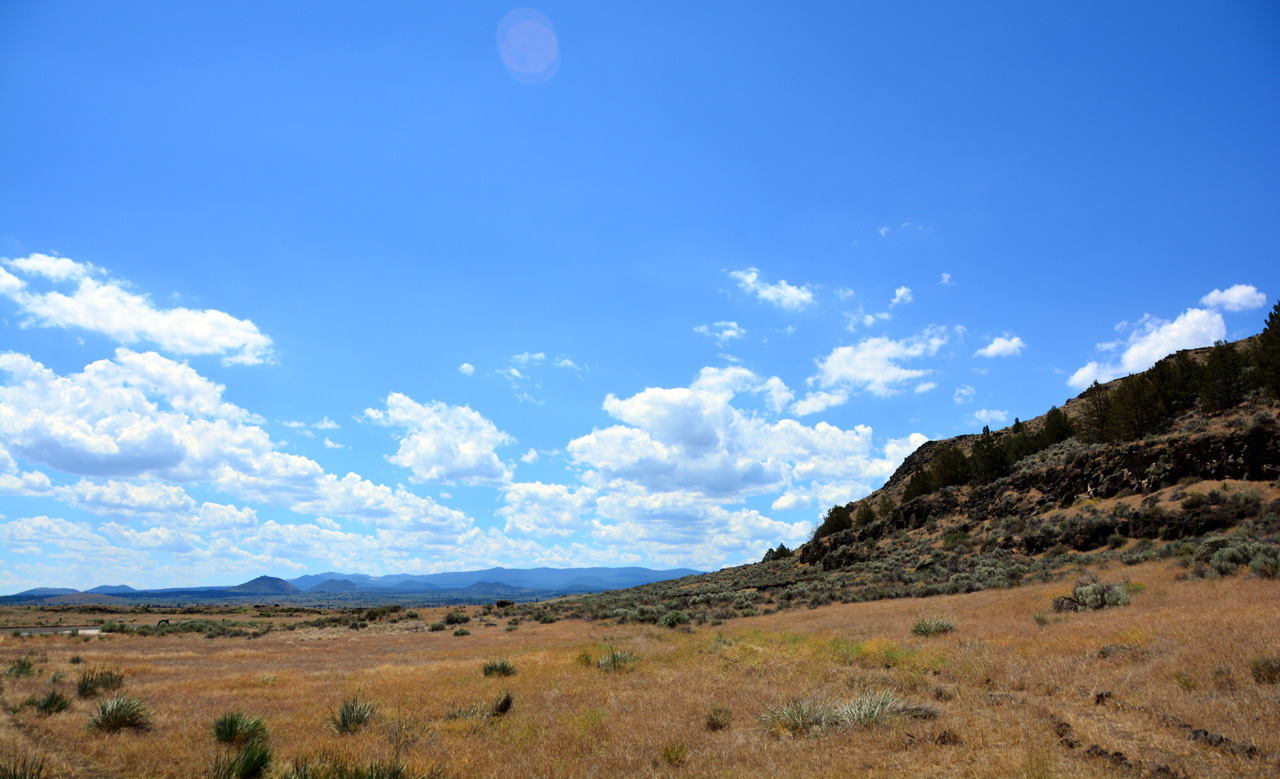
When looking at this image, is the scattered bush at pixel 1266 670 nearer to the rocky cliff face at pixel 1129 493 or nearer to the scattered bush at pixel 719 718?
the scattered bush at pixel 719 718

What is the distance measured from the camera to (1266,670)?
8.34 metres

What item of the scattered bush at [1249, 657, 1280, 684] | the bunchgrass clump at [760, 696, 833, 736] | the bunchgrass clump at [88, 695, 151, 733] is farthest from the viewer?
the bunchgrass clump at [88, 695, 151, 733]

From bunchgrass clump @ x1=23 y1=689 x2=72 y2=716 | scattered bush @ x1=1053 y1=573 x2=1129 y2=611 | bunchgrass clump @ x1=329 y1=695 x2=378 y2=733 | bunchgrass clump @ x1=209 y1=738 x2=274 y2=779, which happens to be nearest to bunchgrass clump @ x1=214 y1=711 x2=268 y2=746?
bunchgrass clump @ x1=329 y1=695 x2=378 y2=733

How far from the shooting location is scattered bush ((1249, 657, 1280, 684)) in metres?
8.24

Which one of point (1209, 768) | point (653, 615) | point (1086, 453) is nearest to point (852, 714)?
point (1209, 768)

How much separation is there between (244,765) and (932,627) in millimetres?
17822

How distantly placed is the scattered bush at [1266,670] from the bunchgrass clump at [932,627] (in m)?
9.17

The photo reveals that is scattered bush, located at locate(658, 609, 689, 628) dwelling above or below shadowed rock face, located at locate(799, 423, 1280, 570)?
below

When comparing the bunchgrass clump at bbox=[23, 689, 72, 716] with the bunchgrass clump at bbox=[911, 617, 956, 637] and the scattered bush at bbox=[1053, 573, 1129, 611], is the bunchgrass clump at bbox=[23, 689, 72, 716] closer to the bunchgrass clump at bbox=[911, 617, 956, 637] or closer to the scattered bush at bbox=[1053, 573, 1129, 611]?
the bunchgrass clump at bbox=[911, 617, 956, 637]

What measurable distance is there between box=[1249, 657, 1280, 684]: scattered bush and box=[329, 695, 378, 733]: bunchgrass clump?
15782 mm

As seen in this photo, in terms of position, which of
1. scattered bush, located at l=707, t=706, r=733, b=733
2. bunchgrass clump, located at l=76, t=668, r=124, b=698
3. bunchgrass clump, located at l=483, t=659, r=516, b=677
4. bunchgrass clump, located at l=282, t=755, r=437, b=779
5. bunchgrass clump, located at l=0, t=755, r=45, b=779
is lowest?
bunchgrass clump, located at l=483, t=659, r=516, b=677

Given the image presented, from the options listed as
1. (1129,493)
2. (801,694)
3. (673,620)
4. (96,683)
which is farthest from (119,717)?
(1129,493)

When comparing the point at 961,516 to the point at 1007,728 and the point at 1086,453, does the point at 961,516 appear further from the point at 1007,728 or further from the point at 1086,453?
the point at 1007,728

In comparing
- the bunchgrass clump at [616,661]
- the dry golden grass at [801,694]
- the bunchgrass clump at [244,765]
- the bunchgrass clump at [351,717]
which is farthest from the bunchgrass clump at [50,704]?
the bunchgrass clump at [616,661]
